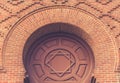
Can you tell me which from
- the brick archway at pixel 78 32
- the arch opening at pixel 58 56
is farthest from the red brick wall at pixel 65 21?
the arch opening at pixel 58 56

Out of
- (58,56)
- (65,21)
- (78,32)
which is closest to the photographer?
(65,21)

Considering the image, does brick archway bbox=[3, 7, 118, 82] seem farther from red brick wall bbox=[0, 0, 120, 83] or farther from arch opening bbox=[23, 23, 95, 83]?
arch opening bbox=[23, 23, 95, 83]

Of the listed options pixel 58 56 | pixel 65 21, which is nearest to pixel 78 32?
pixel 65 21

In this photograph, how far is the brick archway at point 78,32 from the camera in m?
7.74

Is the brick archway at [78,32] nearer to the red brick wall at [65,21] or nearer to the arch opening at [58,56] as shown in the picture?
the red brick wall at [65,21]

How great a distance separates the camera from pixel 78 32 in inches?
326

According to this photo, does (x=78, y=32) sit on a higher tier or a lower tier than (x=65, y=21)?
lower

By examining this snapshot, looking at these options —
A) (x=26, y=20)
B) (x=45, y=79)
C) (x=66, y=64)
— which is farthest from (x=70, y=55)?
(x=26, y=20)

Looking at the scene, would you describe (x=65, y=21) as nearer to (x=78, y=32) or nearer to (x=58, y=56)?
(x=78, y=32)

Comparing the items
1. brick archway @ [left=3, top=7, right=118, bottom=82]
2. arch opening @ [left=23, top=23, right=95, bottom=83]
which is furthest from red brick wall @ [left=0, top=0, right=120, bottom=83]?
arch opening @ [left=23, top=23, right=95, bottom=83]

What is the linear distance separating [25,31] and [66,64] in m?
1.46

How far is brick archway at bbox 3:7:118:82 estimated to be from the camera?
25.4ft

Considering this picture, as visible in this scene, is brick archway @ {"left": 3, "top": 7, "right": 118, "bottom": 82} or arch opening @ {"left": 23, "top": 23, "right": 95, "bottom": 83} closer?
brick archway @ {"left": 3, "top": 7, "right": 118, "bottom": 82}

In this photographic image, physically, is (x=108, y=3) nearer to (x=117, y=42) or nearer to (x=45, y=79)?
(x=117, y=42)
